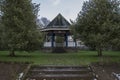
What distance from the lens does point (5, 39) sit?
75.6 ft

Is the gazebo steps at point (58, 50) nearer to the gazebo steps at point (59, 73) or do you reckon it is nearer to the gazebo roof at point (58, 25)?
the gazebo roof at point (58, 25)

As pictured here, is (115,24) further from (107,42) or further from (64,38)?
(64,38)

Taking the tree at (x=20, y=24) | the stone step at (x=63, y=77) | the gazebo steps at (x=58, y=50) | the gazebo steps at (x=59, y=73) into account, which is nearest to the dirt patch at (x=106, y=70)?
the gazebo steps at (x=59, y=73)

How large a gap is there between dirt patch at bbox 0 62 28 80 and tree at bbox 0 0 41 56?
16.1 ft

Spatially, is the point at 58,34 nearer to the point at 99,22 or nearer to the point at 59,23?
the point at 59,23

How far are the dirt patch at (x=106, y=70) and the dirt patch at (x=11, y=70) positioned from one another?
4305 millimetres

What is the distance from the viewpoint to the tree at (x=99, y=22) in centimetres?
2300

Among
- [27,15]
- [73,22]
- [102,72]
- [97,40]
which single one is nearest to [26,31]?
[27,15]

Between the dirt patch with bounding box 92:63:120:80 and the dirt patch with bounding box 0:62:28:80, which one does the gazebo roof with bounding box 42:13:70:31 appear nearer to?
the dirt patch with bounding box 0:62:28:80

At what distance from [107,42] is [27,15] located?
24.4 ft

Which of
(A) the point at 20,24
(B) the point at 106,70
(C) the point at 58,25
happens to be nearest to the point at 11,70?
(B) the point at 106,70

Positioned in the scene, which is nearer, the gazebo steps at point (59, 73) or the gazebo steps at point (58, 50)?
the gazebo steps at point (59, 73)

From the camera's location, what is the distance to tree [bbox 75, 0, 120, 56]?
23000 mm

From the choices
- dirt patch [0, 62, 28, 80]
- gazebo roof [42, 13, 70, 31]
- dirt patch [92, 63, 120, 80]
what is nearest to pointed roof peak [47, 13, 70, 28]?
gazebo roof [42, 13, 70, 31]
